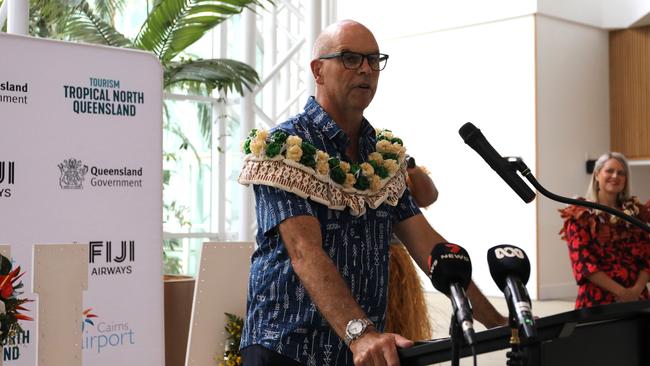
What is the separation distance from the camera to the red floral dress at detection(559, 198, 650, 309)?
5.00 m

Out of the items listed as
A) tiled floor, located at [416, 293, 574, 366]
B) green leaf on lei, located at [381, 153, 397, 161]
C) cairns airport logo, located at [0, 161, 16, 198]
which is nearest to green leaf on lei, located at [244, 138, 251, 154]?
green leaf on lei, located at [381, 153, 397, 161]

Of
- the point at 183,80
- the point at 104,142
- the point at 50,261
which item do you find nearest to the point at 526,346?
the point at 50,261

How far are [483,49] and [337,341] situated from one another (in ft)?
36.7

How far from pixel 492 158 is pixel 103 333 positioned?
105 inches

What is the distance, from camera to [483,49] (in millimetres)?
12891

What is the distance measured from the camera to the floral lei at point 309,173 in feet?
7.03

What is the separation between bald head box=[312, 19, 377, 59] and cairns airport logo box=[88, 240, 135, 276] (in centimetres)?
215

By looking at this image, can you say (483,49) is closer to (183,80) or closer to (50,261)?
(183,80)

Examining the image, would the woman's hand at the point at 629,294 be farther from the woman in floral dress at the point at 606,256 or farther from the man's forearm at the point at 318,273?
the man's forearm at the point at 318,273

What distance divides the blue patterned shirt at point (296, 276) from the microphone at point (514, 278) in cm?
71

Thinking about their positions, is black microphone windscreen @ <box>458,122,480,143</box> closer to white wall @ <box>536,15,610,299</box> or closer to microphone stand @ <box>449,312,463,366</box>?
microphone stand @ <box>449,312,463,366</box>

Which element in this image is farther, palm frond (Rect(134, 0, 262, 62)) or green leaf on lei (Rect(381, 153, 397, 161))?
palm frond (Rect(134, 0, 262, 62))

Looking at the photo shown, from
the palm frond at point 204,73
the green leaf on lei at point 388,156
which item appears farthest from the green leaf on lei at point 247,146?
the palm frond at point 204,73

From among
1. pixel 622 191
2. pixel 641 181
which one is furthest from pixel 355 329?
pixel 641 181
